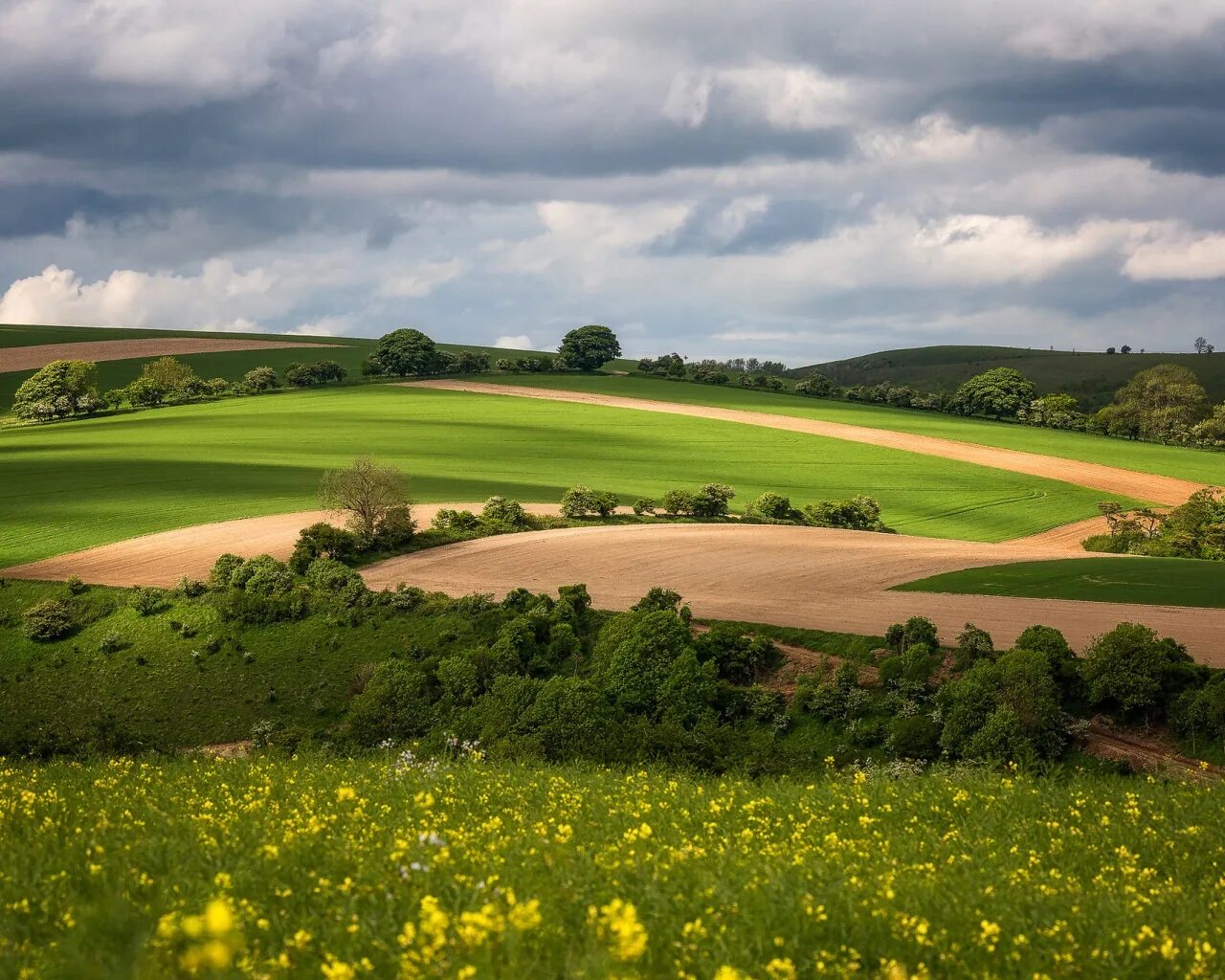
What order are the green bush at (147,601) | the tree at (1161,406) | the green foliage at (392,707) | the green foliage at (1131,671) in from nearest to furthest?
1. the green foliage at (1131,671)
2. the green foliage at (392,707)
3. the green bush at (147,601)
4. the tree at (1161,406)

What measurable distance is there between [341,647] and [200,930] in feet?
108

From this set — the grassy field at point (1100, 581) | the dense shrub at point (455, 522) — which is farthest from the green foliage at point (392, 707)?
the dense shrub at point (455, 522)

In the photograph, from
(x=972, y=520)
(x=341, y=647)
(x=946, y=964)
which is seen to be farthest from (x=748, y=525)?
(x=946, y=964)

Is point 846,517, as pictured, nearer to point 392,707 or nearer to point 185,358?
point 392,707

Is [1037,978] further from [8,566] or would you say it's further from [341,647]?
[8,566]

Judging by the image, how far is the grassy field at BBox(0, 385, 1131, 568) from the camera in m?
63.7

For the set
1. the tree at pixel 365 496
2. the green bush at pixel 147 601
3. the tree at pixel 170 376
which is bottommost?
the green bush at pixel 147 601

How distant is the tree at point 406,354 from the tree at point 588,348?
2310 centimetres

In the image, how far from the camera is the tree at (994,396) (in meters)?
146

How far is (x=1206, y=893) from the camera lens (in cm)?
927

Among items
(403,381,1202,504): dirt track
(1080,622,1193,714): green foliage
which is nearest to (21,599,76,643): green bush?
(1080,622,1193,714): green foliage

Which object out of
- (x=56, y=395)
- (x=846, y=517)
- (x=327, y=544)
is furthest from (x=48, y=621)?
(x=56, y=395)

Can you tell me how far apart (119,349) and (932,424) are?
125m

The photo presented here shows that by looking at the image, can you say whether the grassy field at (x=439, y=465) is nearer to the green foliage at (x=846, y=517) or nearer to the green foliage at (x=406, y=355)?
the green foliage at (x=846, y=517)
